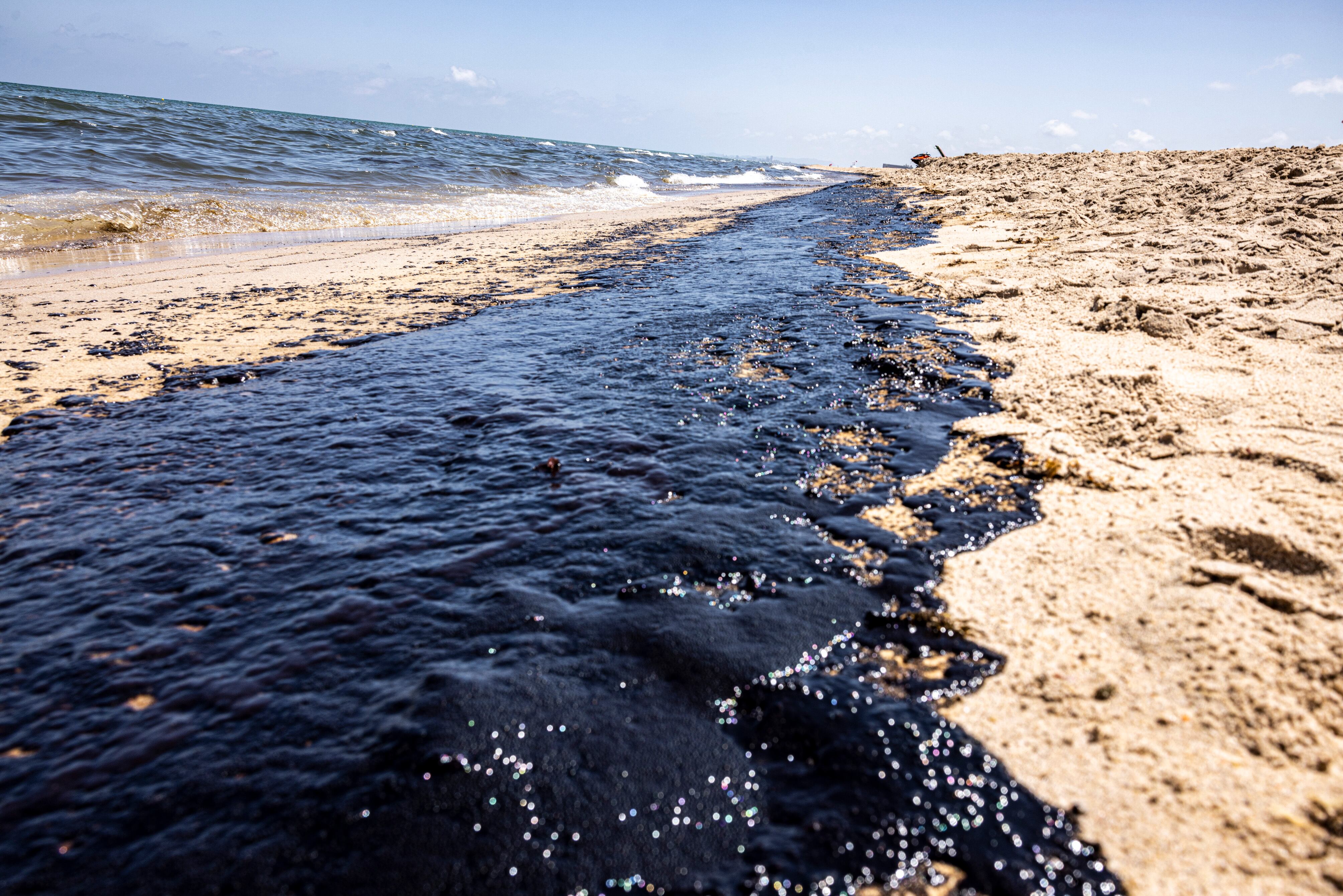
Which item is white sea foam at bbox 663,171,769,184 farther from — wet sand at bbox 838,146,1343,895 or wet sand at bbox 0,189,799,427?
wet sand at bbox 838,146,1343,895

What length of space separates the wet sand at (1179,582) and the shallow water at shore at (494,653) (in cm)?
17

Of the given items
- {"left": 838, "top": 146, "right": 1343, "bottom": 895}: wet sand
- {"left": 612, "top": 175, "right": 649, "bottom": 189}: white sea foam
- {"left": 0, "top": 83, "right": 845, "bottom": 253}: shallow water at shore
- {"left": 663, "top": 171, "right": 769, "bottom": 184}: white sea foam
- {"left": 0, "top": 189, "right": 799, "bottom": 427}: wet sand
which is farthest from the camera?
{"left": 663, "top": 171, "right": 769, "bottom": 184}: white sea foam

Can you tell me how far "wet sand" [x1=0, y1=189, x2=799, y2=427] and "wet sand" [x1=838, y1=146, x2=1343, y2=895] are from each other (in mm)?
4969

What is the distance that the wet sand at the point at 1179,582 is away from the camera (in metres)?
1.45

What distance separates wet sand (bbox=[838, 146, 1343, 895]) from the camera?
57.2 inches

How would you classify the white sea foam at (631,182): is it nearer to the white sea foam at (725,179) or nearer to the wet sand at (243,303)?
the white sea foam at (725,179)

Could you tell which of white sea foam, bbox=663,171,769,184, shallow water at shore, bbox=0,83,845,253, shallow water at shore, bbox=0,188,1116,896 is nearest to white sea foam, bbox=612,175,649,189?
shallow water at shore, bbox=0,83,845,253

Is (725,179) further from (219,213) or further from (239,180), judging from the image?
(219,213)

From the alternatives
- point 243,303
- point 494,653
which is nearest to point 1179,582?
point 494,653

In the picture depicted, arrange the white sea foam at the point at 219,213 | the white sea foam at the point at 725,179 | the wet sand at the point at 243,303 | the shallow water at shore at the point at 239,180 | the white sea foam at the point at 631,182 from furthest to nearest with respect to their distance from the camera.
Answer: the white sea foam at the point at 725,179 < the white sea foam at the point at 631,182 < the shallow water at shore at the point at 239,180 < the white sea foam at the point at 219,213 < the wet sand at the point at 243,303

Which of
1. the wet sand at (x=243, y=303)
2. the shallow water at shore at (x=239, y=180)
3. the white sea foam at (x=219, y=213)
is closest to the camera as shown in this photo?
the wet sand at (x=243, y=303)

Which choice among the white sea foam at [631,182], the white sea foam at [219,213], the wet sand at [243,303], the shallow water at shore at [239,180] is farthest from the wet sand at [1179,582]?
the white sea foam at [631,182]

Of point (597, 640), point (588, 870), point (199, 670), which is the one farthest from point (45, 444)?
point (588, 870)

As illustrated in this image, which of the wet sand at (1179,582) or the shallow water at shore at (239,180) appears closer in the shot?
the wet sand at (1179,582)
